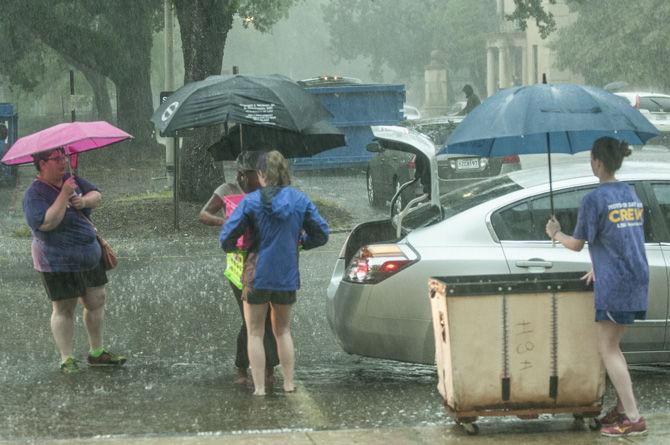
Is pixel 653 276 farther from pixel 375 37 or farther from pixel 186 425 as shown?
pixel 375 37

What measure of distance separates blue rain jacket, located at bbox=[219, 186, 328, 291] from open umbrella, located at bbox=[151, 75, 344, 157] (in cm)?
86

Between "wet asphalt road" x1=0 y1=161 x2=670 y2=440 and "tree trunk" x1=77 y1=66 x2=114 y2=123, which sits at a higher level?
"tree trunk" x1=77 y1=66 x2=114 y2=123

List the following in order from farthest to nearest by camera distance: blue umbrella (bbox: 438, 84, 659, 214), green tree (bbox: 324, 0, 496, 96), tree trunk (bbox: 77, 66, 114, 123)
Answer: green tree (bbox: 324, 0, 496, 96) < tree trunk (bbox: 77, 66, 114, 123) < blue umbrella (bbox: 438, 84, 659, 214)

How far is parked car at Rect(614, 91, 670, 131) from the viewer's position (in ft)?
91.1

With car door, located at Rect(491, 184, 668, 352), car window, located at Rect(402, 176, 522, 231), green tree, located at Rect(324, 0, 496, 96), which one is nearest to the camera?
car door, located at Rect(491, 184, 668, 352)

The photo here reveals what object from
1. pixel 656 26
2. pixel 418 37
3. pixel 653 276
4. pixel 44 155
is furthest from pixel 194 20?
pixel 418 37

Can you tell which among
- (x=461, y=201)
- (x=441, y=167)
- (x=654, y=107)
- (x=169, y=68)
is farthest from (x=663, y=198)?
(x=654, y=107)

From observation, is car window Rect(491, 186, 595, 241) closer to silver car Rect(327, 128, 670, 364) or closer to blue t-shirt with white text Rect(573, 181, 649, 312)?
silver car Rect(327, 128, 670, 364)

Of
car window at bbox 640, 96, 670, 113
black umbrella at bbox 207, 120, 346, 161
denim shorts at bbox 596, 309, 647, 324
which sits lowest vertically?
denim shorts at bbox 596, 309, 647, 324

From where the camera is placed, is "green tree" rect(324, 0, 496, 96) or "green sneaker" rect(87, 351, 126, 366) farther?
"green tree" rect(324, 0, 496, 96)

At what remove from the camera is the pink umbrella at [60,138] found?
8.01 metres

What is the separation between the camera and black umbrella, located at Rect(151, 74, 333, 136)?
8.02 metres

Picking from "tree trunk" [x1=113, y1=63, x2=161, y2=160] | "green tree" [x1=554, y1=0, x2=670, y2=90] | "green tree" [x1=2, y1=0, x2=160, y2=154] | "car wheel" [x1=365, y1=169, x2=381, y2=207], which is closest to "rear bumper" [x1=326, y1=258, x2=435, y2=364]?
"car wheel" [x1=365, y1=169, x2=381, y2=207]

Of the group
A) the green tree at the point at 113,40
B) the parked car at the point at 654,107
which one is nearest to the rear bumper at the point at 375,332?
the parked car at the point at 654,107
